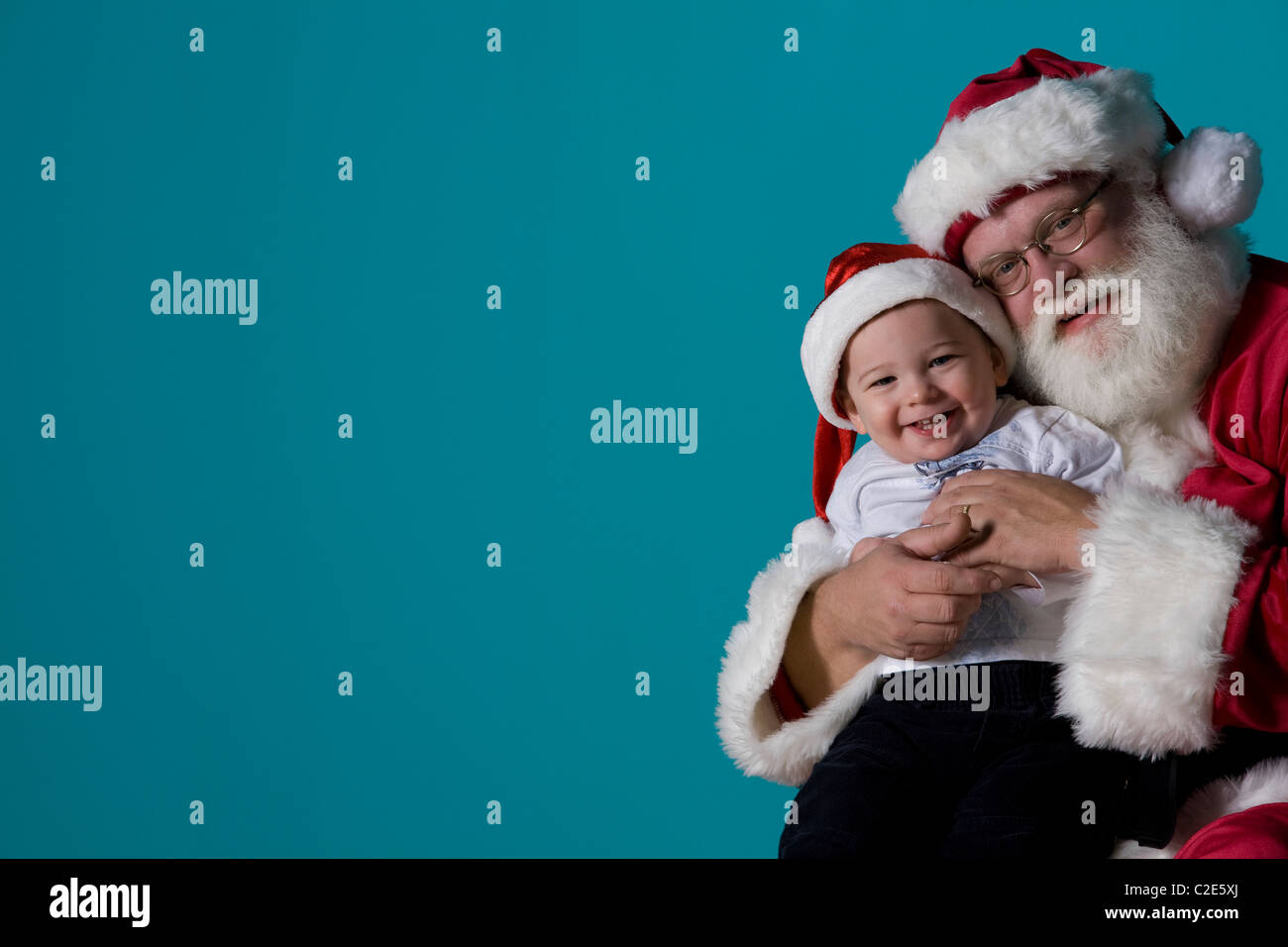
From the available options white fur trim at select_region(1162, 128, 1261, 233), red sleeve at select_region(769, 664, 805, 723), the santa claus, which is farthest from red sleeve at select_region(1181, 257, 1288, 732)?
red sleeve at select_region(769, 664, 805, 723)

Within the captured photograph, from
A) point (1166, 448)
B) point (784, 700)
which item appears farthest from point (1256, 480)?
point (784, 700)

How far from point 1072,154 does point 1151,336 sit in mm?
279

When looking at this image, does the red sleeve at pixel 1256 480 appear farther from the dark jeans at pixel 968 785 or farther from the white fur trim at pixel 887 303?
the white fur trim at pixel 887 303

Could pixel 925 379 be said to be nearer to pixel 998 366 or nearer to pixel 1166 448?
pixel 998 366

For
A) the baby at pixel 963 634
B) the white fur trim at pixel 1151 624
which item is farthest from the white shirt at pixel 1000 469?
the white fur trim at pixel 1151 624

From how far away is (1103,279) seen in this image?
68.6 inches

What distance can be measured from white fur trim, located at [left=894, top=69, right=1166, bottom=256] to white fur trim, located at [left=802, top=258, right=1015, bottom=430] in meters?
0.11

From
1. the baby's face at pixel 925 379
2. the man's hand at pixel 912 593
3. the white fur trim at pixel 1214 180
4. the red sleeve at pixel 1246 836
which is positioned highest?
the white fur trim at pixel 1214 180

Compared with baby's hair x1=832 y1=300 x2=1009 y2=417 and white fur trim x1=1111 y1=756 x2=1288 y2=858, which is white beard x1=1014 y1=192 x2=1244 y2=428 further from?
white fur trim x1=1111 y1=756 x2=1288 y2=858

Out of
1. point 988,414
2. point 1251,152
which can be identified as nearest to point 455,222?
point 988,414

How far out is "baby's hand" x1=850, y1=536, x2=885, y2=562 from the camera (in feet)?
5.88

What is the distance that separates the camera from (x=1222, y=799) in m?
1.51

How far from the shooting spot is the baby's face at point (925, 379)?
175 cm
